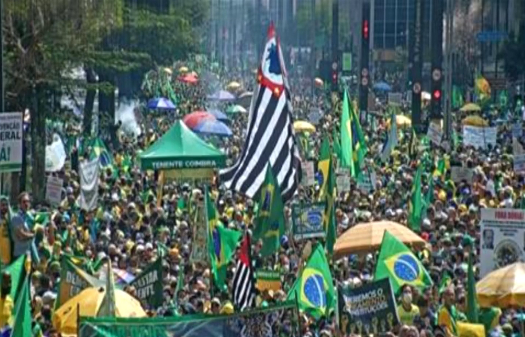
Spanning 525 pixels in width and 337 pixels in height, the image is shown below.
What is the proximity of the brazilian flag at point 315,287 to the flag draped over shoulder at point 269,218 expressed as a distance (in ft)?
12.3

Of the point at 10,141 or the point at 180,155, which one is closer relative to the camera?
the point at 10,141

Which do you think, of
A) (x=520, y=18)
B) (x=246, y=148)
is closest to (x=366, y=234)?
(x=246, y=148)

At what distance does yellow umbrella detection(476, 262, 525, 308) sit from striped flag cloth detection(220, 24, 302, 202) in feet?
15.1

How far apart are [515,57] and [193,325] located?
222 ft

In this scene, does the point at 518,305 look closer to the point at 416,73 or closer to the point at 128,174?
the point at 128,174

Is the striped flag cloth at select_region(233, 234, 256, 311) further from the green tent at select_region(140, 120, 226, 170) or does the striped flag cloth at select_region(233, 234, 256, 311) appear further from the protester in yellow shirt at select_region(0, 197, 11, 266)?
the green tent at select_region(140, 120, 226, 170)

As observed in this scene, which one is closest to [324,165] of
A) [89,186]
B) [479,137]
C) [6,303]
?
[89,186]

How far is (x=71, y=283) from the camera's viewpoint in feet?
54.1

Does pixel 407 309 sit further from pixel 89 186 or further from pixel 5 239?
pixel 89 186

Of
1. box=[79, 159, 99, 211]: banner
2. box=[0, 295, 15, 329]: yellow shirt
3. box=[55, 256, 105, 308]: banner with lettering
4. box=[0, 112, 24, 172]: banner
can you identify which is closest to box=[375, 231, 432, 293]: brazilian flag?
box=[55, 256, 105, 308]: banner with lettering

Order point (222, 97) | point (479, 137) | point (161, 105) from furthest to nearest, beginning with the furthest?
point (222, 97), point (161, 105), point (479, 137)

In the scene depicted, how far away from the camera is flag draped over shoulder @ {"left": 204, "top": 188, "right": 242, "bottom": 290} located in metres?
19.7

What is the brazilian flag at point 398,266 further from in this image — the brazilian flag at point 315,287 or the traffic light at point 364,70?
the traffic light at point 364,70

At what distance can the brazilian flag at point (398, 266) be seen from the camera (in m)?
17.9
